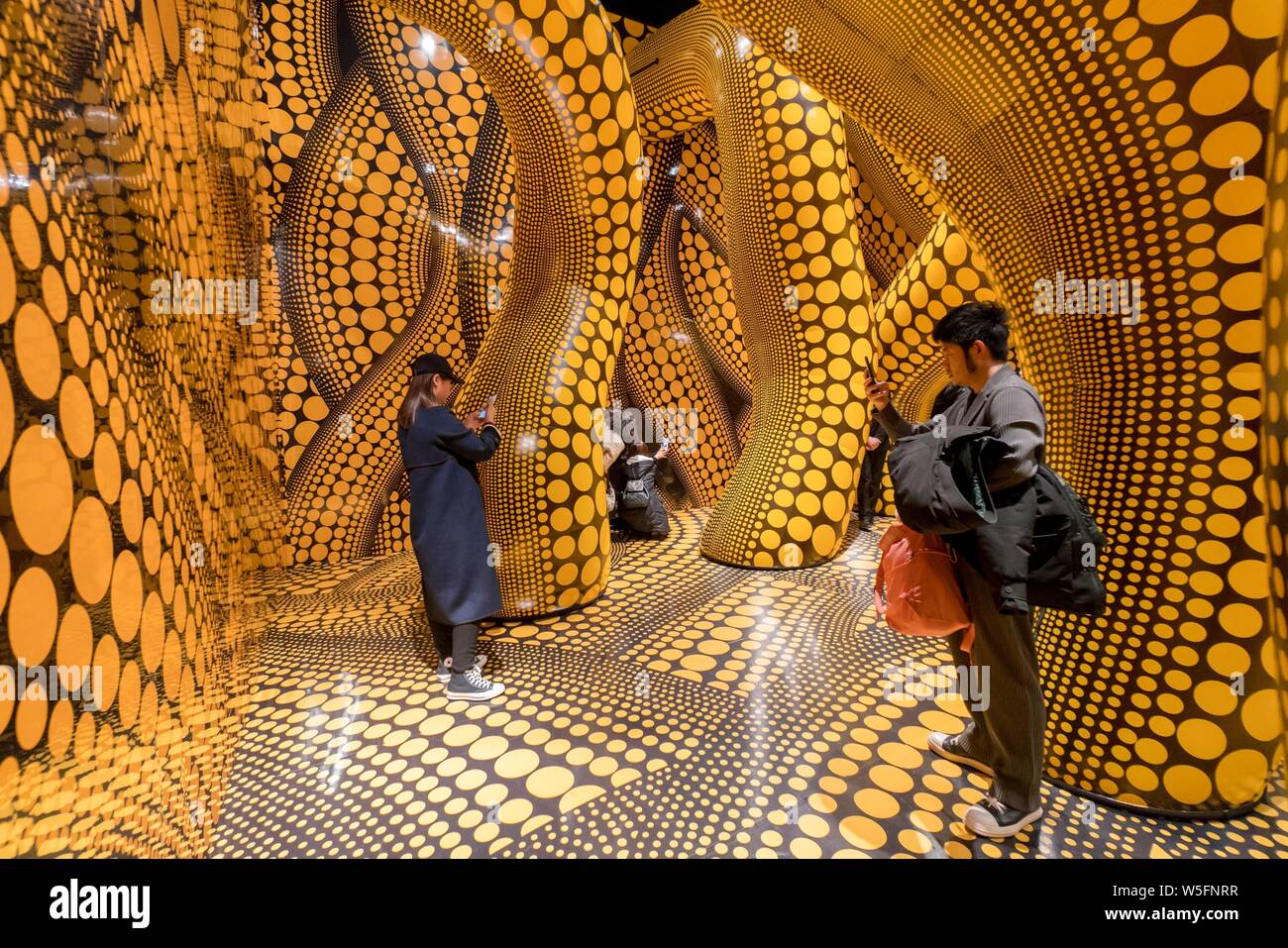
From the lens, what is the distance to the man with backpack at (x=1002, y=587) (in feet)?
4.82

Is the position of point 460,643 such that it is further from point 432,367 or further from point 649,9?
point 649,9

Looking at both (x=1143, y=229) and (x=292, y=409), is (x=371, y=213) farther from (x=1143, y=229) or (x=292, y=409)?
(x=1143, y=229)

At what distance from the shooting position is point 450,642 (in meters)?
2.75

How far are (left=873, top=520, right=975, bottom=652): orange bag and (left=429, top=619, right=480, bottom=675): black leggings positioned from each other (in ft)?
6.02

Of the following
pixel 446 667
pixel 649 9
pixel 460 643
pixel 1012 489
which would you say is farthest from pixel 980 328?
pixel 649 9

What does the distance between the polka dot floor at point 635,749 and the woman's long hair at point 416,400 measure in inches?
47.8

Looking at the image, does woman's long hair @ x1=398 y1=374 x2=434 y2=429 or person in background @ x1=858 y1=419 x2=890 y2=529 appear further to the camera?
person in background @ x1=858 y1=419 x2=890 y2=529

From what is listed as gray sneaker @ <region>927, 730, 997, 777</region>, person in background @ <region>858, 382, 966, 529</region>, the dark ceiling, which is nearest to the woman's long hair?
gray sneaker @ <region>927, 730, 997, 777</region>

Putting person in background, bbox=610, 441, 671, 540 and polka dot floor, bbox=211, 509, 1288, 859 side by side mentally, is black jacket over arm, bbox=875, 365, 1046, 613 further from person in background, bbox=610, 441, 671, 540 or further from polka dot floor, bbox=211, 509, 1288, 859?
person in background, bbox=610, 441, 671, 540

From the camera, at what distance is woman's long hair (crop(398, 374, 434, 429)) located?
265cm

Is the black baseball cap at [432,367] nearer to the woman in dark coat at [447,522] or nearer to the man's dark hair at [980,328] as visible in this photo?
the woman in dark coat at [447,522]

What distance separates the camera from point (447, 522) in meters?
2.64


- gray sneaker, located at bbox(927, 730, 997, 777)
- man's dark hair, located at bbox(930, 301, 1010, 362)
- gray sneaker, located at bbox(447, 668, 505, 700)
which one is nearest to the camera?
man's dark hair, located at bbox(930, 301, 1010, 362)
